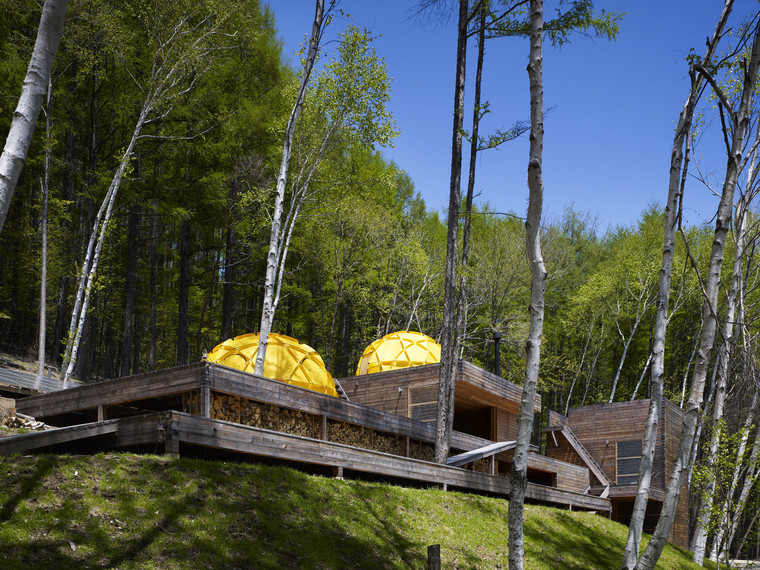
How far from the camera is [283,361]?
19203 millimetres

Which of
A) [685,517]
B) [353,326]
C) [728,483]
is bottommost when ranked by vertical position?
[685,517]

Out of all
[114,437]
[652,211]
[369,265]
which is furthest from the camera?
[652,211]

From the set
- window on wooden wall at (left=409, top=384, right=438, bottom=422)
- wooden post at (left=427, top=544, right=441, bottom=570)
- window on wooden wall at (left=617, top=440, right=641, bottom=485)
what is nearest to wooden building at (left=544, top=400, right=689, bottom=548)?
window on wooden wall at (left=617, top=440, right=641, bottom=485)

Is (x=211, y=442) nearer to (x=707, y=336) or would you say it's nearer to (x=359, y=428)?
(x=359, y=428)

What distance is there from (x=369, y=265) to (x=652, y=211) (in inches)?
855

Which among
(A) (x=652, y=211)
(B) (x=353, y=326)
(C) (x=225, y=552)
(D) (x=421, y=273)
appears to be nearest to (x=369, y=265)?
(D) (x=421, y=273)

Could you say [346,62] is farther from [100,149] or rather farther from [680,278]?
[680,278]

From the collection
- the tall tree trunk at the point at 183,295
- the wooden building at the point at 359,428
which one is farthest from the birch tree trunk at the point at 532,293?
the tall tree trunk at the point at 183,295

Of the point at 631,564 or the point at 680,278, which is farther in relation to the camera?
the point at 680,278

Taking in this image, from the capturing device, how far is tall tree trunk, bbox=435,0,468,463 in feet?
53.9

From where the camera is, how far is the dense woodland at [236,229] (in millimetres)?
21953

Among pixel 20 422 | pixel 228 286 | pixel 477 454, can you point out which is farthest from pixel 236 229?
pixel 20 422

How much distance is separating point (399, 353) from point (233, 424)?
1462cm

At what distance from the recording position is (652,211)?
42.2 meters
